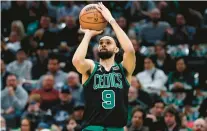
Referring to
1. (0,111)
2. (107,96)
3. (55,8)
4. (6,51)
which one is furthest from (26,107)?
(107,96)

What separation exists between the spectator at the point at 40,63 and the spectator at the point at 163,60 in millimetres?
2692

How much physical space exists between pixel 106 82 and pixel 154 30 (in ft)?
32.1

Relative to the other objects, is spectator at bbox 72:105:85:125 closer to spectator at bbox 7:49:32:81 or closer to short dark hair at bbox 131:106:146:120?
short dark hair at bbox 131:106:146:120

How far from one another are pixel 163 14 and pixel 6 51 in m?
4.33

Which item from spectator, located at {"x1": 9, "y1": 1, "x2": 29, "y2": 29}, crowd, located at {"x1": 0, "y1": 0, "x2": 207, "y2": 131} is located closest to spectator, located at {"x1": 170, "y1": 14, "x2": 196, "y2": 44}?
crowd, located at {"x1": 0, "y1": 0, "x2": 207, "y2": 131}

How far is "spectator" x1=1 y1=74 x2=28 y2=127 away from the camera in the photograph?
55.7 feet

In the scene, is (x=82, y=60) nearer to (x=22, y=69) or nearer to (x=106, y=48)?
(x=106, y=48)

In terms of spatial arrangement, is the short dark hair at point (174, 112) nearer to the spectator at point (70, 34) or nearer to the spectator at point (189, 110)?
the spectator at point (189, 110)

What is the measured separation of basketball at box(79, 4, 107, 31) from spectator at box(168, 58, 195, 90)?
22.2 ft

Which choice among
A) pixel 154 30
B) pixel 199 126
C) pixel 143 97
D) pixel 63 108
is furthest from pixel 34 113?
pixel 154 30

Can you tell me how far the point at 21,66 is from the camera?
18.7 m

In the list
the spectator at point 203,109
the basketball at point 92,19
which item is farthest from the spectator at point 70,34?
the basketball at point 92,19

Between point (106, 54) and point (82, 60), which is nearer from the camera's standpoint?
point (82, 60)

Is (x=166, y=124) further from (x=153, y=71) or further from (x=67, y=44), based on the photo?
(x=67, y=44)
